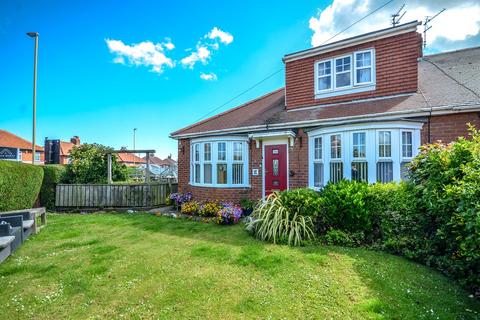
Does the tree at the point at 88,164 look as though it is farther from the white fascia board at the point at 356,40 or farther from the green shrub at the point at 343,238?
the green shrub at the point at 343,238

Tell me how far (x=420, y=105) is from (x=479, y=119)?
1.41 metres

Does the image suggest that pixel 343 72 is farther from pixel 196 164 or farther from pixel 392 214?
pixel 196 164

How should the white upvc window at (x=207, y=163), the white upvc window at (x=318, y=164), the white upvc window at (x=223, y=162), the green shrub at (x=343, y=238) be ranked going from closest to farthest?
the green shrub at (x=343, y=238) < the white upvc window at (x=318, y=164) < the white upvc window at (x=223, y=162) < the white upvc window at (x=207, y=163)

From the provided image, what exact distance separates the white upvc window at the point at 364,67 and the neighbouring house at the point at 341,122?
33 millimetres

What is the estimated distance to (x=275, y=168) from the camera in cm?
915

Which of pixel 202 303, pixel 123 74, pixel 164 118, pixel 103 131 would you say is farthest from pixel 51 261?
pixel 103 131

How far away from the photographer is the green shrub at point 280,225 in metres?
5.58

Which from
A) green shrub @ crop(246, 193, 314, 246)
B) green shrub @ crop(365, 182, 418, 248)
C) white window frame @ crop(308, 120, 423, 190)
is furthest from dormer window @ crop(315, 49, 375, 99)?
green shrub @ crop(246, 193, 314, 246)

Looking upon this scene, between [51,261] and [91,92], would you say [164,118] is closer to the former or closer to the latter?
[91,92]

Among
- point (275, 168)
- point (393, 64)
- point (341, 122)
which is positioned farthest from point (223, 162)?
point (393, 64)

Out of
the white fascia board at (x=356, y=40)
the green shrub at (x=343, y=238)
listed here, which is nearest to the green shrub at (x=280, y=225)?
the green shrub at (x=343, y=238)

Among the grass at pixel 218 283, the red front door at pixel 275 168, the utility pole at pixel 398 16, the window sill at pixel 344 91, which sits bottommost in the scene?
the grass at pixel 218 283

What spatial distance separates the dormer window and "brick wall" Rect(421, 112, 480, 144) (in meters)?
2.47

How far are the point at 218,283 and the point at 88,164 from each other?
11.5 meters
